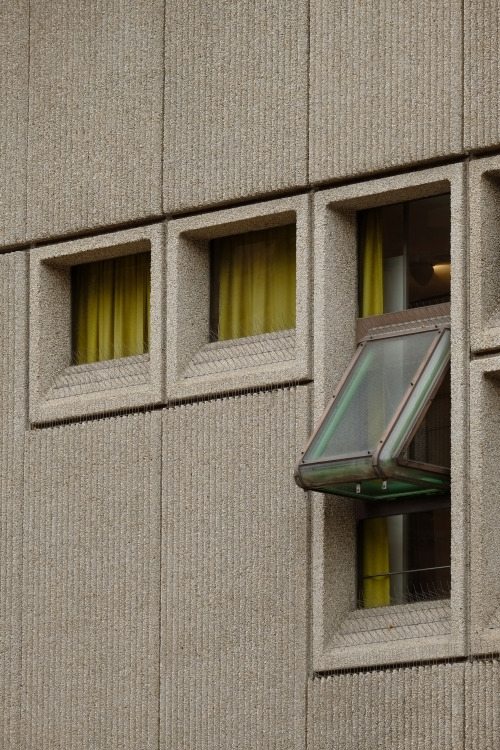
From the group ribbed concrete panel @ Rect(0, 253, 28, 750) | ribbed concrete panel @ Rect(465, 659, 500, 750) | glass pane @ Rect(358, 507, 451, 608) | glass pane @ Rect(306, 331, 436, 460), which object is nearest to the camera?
ribbed concrete panel @ Rect(465, 659, 500, 750)

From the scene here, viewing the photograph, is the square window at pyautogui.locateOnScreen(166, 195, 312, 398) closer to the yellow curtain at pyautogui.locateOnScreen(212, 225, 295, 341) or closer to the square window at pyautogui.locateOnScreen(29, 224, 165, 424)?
the yellow curtain at pyautogui.locateOnScreen(212, 225, 295, 341)

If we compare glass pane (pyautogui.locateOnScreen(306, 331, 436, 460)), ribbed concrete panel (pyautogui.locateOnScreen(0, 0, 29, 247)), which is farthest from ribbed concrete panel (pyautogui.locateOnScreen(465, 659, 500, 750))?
ribbed concrete panel (pyautogui.locateOnScreen(0, 0, 29, 247))

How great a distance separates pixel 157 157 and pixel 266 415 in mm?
2127

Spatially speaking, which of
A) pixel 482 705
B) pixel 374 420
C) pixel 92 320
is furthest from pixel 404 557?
pixel 92 320

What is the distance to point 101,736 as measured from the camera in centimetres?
1338

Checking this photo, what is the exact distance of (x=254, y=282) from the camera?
45.3ft

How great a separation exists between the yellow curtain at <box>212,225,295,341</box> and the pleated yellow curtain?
597 millimetres

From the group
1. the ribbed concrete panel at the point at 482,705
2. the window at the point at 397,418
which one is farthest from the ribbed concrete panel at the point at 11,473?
the ribbed concrete panel at the point at 482,705

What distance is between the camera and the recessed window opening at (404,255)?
1290 cm

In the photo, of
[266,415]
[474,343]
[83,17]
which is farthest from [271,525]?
[83,17]

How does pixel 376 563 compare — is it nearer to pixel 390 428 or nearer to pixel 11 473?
pixel 390 428

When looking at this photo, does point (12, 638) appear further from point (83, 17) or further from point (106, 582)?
point (83, 17)

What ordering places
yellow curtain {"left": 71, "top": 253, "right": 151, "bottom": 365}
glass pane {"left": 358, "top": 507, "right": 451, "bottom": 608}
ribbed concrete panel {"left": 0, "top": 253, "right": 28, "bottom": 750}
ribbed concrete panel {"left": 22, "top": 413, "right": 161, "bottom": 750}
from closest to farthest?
1. glass pane {"left": 358, "top": 507, "right": 451, "bottom": 608}
2. ribbed concrete panel {"left": 22, "top": 413, "right": 161, "bottom": 750}
3. ribbed concrete panel {"left": 0, "top": 253, "right": 28, "bottom": 750}
4. yellow curtain {"left": 71, "top": 253, "right": 151, "bottom": 365}

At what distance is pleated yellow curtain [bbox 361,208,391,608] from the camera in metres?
12.8
